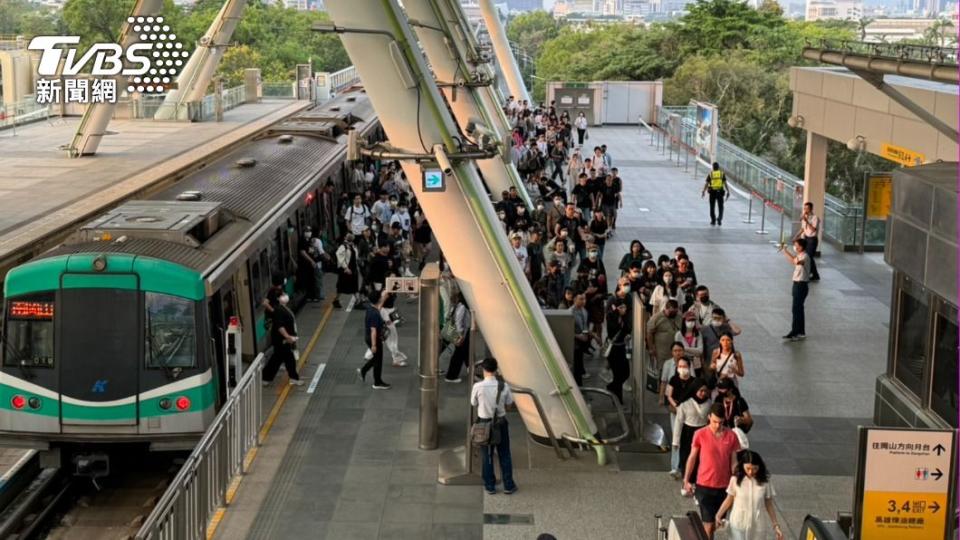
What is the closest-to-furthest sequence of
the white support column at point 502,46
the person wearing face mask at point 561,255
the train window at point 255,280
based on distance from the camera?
the train window at point 255,280
the person wearing face mask at point 561,255
the white support column at point 502,46

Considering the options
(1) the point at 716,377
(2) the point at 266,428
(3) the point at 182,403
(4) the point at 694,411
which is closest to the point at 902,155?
(1) the point at 716,377

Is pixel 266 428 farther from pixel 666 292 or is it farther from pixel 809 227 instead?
pixel 809 227

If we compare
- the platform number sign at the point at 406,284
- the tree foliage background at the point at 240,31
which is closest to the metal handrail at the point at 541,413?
the platform number sign at the point at 406,284

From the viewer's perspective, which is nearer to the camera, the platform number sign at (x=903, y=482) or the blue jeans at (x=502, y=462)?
the platform number sign at (x=903, y=482)

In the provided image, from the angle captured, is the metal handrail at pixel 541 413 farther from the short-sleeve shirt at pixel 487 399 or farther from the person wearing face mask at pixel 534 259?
the person wearing face mask at pixel 534 259

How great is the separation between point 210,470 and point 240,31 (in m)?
88.8

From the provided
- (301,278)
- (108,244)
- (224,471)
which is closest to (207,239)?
(108,244)

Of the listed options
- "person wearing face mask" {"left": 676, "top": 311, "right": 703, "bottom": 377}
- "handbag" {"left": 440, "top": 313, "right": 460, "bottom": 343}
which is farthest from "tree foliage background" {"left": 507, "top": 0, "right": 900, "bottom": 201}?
"person wearing face mask" {"left": 676, "top": 311, "right": 703, "bottom": 377}

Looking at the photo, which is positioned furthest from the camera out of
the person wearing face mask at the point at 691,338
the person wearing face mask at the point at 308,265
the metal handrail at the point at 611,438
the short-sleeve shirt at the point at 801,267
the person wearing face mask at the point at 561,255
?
the person wearing face mask at the point at 308,265

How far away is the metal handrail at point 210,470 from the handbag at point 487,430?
2.35 metres

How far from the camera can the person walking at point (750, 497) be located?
9.38 m

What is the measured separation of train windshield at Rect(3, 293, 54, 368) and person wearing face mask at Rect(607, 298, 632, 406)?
645 centimetres

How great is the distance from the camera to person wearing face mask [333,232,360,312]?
19.7 meters

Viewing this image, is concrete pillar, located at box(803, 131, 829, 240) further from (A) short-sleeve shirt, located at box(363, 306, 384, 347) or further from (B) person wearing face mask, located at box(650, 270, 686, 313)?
(A) short-sleeve shirt, located at box(363, 306, 384, 347)
